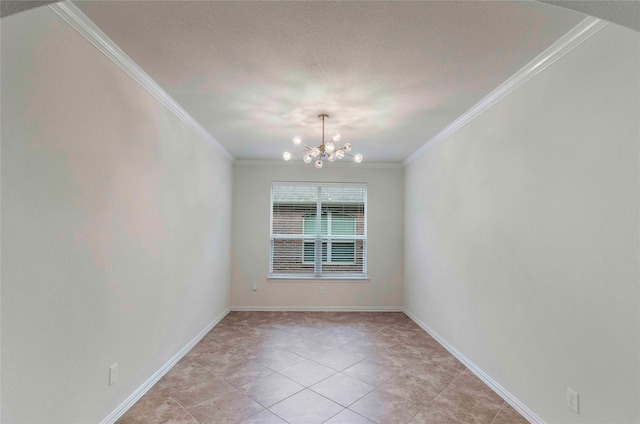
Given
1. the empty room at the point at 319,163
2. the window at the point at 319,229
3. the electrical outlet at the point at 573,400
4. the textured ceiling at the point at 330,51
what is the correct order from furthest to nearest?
the window at the point at 319,229
the electrical outlet at the point at 573,400
the textured ceiling at the point at 330,51
the empty room at the point at 319,163

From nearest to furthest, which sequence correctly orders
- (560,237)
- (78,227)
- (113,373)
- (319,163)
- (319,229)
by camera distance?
(78,227), (560,237), (113,373), (319,163), (319,229)

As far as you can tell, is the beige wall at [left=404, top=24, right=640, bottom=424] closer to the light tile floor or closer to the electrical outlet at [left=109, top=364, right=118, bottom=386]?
the light tile floor

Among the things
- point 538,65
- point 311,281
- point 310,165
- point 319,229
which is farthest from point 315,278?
point 538,65

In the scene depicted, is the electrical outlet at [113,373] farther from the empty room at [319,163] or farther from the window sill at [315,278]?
the window sill at [315,278]

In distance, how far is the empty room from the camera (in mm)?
1535

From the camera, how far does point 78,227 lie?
176cm

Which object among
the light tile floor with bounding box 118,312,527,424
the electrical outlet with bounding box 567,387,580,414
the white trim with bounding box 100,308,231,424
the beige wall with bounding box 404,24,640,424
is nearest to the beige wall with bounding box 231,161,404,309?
the light tile floor with bounding box 118,312,527,424

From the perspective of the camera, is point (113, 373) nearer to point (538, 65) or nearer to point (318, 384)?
point (318, 384)

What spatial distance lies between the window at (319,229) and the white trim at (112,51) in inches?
97.4

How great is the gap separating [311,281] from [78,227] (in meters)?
3.86

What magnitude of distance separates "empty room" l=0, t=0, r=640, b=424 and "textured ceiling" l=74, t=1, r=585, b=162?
0.05ft

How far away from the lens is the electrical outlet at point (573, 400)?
1.80 m

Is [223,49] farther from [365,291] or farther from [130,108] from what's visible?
[365,291]

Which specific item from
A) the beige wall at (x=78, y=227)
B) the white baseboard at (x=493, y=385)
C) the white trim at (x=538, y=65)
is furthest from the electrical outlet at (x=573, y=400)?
the beige wall at (x=78, y=227)
